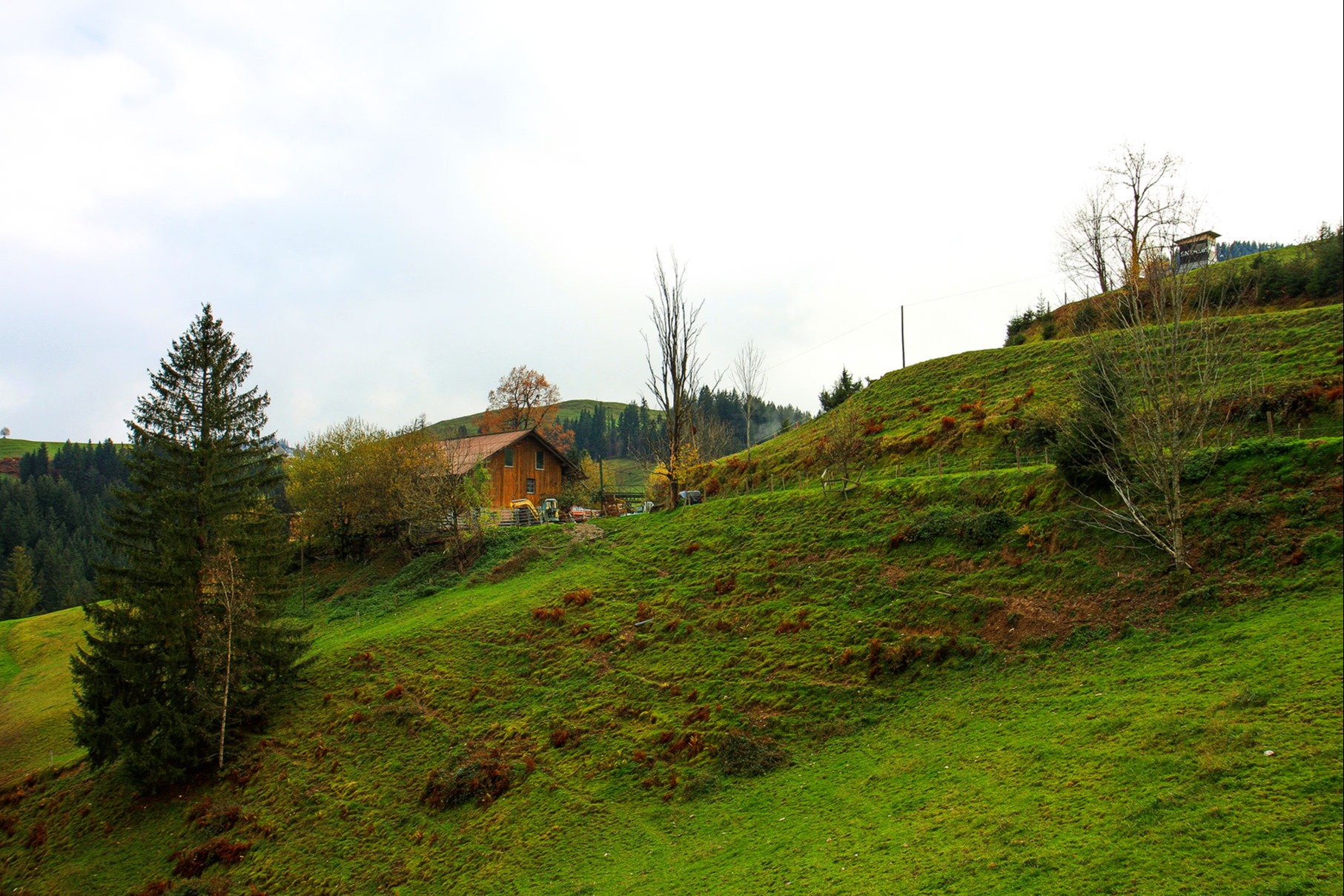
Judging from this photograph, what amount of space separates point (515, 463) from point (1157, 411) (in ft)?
143

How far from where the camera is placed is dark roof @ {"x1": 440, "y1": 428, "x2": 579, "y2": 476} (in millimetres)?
45812

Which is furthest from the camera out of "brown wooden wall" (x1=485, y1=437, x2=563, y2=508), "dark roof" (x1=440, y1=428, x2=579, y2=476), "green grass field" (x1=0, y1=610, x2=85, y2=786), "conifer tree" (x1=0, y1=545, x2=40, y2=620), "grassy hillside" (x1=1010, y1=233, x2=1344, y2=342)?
"conifer tree" (x1=0, y1=545, x2=40, y2=620)

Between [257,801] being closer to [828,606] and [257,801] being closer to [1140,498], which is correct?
[828,606]

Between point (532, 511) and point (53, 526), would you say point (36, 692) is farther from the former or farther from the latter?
point (53, 526)

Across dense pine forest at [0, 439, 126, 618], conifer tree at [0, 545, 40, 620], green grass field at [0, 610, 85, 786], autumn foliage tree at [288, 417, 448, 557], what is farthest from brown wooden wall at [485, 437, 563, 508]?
conifer tree at [0, 545, 40, 620]

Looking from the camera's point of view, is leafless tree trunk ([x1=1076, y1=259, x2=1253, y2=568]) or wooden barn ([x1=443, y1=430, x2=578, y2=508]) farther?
wooden barn ([x1=443, y1=430, x2=578, y2=508])

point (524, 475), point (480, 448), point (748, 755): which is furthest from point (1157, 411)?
point (524, 475)

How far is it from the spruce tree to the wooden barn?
1814cm

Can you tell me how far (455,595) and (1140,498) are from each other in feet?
92.7

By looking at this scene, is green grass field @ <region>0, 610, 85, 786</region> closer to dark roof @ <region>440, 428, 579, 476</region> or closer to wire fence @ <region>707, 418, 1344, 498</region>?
dark roof @ <region>440, 428, 579, 476</region>

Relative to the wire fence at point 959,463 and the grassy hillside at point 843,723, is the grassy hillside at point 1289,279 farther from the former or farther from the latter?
the wire fence at point 959,463

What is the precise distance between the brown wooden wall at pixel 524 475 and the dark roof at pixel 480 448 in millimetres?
387

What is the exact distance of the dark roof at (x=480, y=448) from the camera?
4581 centimetres

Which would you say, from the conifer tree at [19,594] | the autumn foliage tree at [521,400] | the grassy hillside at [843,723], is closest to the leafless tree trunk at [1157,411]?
the grassy hillside at [843,723]
